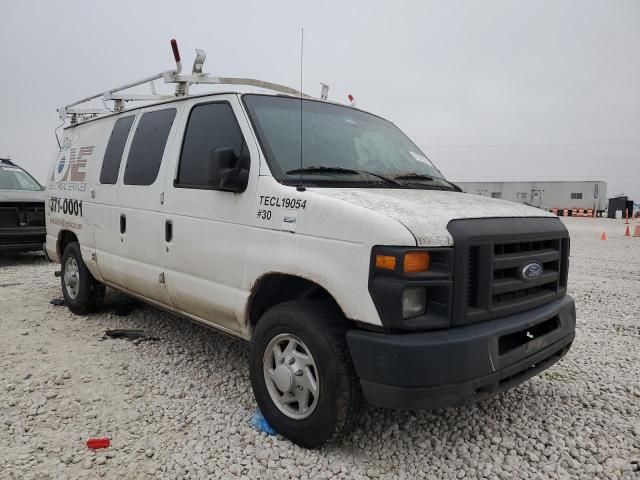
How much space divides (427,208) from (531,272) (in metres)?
0.74

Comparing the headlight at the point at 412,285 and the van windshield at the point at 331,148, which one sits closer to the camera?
the headlight at the point at 412,285

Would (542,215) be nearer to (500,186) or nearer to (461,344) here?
(461,344)

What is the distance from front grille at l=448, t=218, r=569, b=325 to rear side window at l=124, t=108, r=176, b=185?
261cm

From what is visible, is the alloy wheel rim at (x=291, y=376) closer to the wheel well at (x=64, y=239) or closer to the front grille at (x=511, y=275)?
the front grille at (x=511, y=275)

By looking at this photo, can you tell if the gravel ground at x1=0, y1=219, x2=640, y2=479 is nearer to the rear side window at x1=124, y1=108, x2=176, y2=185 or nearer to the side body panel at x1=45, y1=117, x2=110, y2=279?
the side body panel at x1=45, y1=117, x2=110, y2=279

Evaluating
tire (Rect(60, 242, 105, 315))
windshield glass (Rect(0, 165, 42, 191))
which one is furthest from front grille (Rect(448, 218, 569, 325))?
windshield glass (Rect(0, 165, 42, 191))

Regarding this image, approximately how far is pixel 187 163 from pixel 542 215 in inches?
100

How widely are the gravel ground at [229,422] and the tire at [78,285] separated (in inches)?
20.6

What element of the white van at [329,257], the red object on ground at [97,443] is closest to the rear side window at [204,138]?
→ the white van at [329,257]

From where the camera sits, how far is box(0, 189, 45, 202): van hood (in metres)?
8.18

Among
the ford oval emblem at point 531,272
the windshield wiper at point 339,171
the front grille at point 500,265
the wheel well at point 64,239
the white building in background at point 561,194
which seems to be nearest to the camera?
the front grille at point 500,265

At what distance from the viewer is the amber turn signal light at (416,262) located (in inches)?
90.3

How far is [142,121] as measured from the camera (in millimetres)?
4332

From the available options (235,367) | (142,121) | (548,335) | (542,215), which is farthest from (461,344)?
(142,121)
